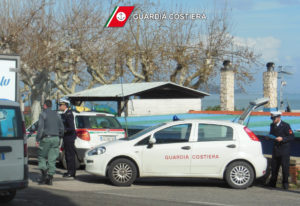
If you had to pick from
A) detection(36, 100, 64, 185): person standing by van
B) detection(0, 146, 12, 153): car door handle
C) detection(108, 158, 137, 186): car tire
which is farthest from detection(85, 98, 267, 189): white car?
detection(0, 146, 12, 153): car door handle

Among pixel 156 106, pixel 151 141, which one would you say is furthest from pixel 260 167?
pixel 156 106

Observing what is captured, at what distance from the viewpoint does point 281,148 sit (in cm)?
1271

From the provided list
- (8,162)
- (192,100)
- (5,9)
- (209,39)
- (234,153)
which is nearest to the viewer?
(8,162)

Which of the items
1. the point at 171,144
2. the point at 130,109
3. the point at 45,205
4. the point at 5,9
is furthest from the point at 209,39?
→ the point at 45,205

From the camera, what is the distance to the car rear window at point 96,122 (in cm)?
1562

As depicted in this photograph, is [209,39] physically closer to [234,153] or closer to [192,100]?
[192,100]

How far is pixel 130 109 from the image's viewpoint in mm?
33188

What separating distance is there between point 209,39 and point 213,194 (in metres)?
32.3

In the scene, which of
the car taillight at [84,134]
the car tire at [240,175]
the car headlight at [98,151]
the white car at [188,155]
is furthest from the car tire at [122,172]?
the car taillight at [84,134]

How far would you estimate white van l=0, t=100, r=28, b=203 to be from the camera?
29.8 feet

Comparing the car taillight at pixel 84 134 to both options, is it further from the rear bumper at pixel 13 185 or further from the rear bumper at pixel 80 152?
the rear bumper at pixel 13 185

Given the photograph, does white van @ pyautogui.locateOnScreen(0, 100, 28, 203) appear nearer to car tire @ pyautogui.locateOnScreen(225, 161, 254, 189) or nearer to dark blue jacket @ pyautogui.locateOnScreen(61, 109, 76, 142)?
dark blue jacket @ pyautogui.locateOnScreen(61, 109, 76, 142)

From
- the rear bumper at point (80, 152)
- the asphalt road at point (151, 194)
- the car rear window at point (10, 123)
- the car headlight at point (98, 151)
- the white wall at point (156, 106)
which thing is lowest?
→ the asphalt road at point (151, 194)

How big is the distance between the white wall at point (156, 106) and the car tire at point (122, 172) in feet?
65.9
